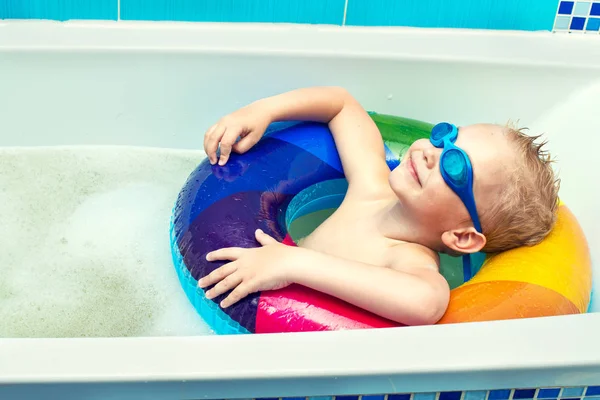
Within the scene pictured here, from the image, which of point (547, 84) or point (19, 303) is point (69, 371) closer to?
point (19, 303)

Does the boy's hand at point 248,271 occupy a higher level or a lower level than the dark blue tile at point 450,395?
higher

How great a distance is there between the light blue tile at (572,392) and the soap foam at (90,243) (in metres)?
0.70

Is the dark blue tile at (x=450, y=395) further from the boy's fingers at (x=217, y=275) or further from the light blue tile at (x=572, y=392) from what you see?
the boy's fingers at (x=217, y=275)

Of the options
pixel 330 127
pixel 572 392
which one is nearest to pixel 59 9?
pixel 330 127

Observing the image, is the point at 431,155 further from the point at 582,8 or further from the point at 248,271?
the point at 582,8

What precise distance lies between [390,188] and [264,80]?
1.77 feet

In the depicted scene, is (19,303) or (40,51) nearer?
(19,303)

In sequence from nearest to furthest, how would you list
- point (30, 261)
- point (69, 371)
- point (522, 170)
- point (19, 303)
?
1. point (69, 371)
2. point (522, 170)
3. point (19, 303)
4. point (30, 261)

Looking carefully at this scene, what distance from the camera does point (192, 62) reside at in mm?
1931

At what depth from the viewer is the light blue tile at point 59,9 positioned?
1.94 m

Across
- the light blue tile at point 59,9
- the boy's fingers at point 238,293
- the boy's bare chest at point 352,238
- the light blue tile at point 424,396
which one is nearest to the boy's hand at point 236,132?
the boy's bare chest at point 352,238

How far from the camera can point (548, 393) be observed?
1201mm

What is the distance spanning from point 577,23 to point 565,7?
7cm

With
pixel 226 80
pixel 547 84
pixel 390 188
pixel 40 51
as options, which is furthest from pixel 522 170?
pixel 40 51
